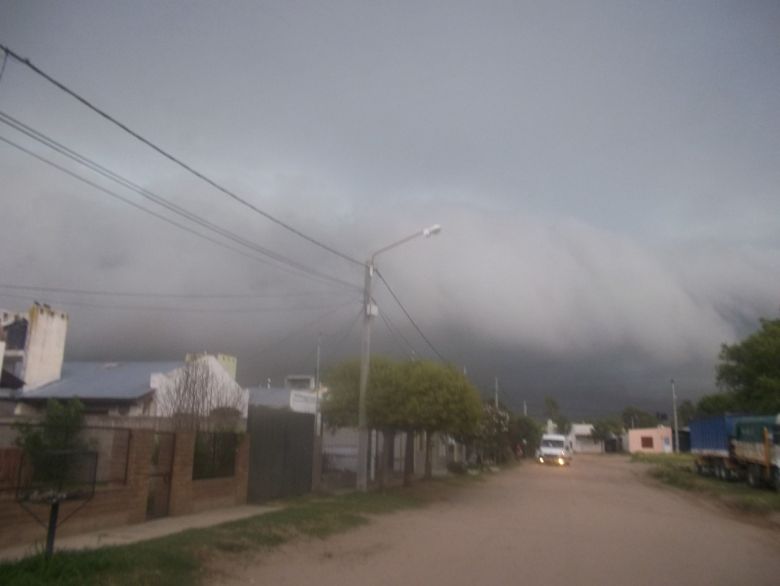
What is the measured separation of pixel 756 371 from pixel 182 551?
4394 cm

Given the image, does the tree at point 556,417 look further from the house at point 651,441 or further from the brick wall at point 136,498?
the brick wall at point 136,498

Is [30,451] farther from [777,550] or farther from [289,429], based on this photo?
[777,550]

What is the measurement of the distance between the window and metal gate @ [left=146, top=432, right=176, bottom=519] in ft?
3.68

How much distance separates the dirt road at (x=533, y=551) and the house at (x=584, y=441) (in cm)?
10868

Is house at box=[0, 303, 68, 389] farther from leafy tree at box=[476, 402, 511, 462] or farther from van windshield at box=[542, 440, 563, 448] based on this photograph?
van windshield at box=[542, 440, 563, 448]

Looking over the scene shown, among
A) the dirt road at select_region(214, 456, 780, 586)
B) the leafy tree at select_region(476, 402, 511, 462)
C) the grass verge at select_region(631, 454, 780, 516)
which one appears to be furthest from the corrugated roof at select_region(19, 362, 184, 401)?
the grass verge at select_region(631, 454, 780, 516)

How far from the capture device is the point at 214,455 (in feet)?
59.5

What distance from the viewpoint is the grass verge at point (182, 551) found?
9070mm

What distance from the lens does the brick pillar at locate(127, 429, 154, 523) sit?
14477mm

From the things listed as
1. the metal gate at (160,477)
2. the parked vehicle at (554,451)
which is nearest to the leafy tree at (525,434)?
the parked vehicle at (554,451)

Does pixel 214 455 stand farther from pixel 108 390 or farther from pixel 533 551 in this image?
pixel 108 390

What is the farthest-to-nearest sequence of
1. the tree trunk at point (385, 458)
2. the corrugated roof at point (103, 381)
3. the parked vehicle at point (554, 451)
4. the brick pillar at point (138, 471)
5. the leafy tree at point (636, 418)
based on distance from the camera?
the leafy tree at point (636, 418), the parked vehicle at point (554, 451), the corrugated roof at point (103, 381), the tree trunk at point (385, 458), the brick pillar at point (138, 471)

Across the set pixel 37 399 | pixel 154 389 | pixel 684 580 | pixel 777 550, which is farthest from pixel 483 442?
pixel 684 580

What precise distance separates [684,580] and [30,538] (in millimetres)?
9891
